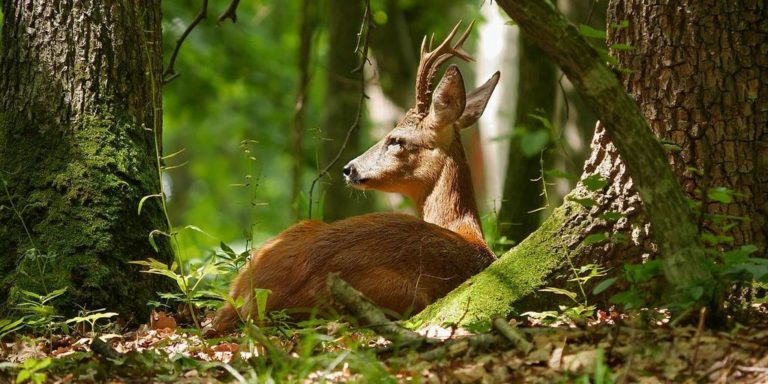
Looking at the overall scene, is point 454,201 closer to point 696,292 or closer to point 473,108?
point 473,108

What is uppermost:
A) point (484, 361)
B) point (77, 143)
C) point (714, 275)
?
point (77, 143)

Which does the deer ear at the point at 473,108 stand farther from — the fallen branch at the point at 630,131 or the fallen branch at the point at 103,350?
the fallen branch at the point at 103,350

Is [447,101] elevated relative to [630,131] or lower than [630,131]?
elevated

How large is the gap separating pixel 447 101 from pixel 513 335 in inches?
155

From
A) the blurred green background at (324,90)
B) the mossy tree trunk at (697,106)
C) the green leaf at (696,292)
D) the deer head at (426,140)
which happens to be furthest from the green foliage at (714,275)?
the deer head at (426,140)

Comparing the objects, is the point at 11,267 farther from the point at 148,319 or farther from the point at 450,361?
the point at 450,361

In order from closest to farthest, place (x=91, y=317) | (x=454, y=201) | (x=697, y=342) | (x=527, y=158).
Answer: (x=697, y=342), (x=91, y=317), (x=454, y=201), (x=527, y=158)

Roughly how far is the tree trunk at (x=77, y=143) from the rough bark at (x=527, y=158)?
3.13 m

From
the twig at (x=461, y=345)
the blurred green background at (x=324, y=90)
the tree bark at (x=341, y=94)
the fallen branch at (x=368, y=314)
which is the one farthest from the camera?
the tree bark at (x=341, y=94)

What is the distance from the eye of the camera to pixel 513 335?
13.4ft

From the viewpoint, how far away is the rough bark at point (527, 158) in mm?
8328

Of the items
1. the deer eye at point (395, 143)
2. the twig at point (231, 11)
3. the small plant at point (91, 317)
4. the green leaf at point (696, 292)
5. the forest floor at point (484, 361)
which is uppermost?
the twig at point (231, 11)

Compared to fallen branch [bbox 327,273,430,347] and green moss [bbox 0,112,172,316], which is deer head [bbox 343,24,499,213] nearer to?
green moss [bbox 0,112,172,316]

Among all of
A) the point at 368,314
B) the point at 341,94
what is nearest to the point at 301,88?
the point at 341,94
